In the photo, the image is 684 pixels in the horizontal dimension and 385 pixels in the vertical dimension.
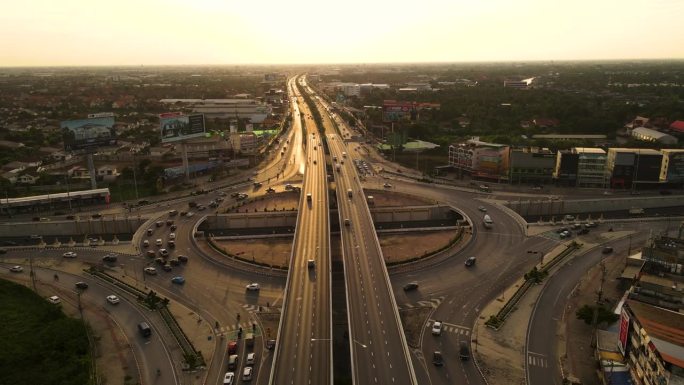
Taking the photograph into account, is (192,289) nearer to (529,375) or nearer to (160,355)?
(160,355)

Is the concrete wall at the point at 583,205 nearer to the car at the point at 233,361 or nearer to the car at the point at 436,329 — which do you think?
the car at the point at 436,329

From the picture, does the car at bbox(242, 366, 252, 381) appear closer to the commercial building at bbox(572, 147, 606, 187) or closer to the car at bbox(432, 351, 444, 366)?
the car at bbox(432, 351, 444, 366)

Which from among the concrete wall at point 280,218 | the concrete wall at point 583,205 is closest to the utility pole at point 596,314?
the concrete wall at point 583,205

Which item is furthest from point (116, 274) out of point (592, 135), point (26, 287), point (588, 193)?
point (592, 135)

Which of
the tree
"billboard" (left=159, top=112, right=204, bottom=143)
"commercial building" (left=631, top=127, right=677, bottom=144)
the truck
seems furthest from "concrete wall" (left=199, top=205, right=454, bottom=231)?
"commercial building" (left=631, top=127, right=677, bottom=144)

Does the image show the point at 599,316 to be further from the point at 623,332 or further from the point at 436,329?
the point at 436,329

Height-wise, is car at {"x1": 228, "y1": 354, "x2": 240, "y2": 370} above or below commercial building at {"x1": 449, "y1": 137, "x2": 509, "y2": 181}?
below
